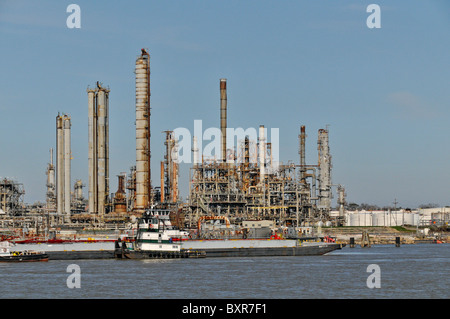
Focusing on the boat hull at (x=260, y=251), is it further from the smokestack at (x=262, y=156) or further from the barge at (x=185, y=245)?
the smokestack at (x=262, y=156)

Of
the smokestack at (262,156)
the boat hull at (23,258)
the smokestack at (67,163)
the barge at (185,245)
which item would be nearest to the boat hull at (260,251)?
the barge at (185,245)

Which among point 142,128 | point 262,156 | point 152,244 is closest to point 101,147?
point 142,128

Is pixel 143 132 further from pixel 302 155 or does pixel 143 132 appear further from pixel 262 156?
pixel 302 155

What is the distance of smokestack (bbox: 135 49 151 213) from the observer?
134500 mm

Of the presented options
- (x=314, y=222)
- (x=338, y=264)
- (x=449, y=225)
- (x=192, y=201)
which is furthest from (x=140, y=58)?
(x=449, y=225)

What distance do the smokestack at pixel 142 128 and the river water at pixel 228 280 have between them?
174 ft

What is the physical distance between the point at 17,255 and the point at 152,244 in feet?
54.5

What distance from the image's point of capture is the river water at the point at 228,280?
5150cm

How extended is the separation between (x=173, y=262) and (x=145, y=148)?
52.5m

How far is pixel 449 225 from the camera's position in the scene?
19475 centimetres

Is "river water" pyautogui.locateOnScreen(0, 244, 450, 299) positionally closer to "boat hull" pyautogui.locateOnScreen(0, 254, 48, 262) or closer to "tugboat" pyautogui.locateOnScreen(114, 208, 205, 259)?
"boat hull" pyautogui.locateOnScreen(0, 254, 48, 262)

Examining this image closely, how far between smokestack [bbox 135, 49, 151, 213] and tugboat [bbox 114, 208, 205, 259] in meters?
40.9

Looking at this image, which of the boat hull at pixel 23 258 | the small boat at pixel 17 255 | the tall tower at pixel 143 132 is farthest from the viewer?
the tall tower at pixel 143 132
